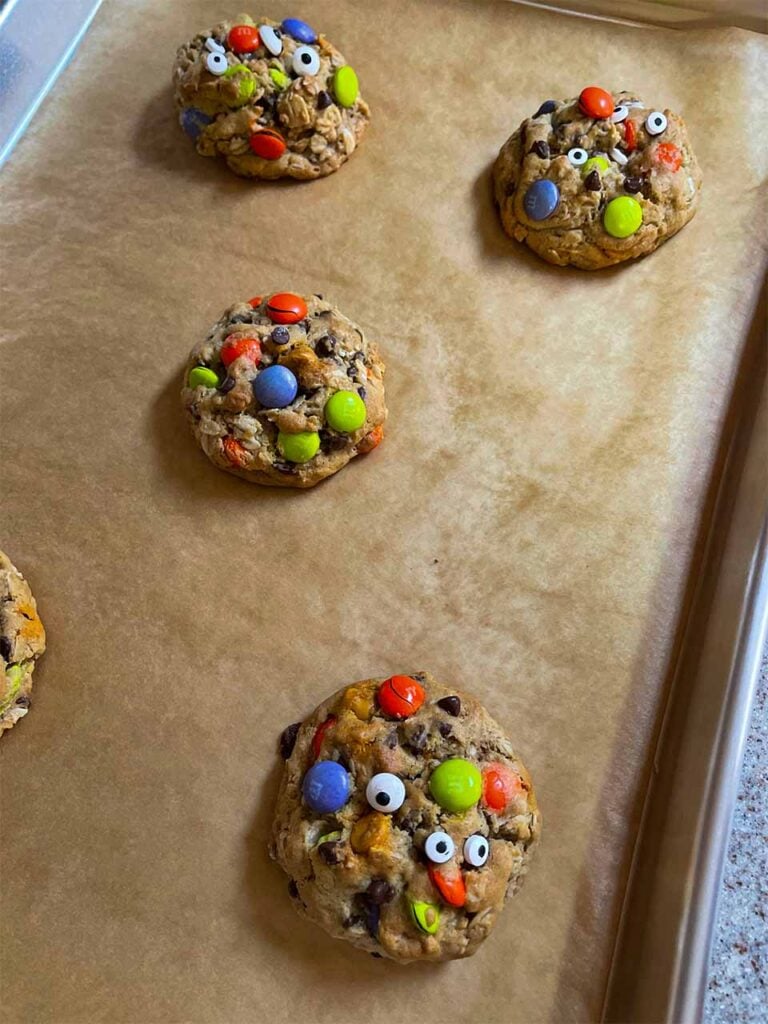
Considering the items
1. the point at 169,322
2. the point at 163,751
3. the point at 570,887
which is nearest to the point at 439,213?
the point at 169,322

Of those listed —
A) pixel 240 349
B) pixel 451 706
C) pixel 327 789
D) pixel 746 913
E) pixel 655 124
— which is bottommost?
pixel 746 913

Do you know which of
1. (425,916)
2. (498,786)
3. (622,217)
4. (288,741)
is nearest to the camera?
(425,916)

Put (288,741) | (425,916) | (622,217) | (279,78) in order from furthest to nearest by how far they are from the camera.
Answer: (279,78)
(622,217)
(288,741)
(425,916)

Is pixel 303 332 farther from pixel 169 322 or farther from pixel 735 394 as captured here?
pixel 735 394

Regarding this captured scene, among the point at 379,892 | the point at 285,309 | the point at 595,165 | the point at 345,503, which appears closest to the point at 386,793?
the point at 379,892

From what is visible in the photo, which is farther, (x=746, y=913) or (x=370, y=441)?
(x=370, y=441)

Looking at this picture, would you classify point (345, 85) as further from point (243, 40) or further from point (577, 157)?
point (577, 157)

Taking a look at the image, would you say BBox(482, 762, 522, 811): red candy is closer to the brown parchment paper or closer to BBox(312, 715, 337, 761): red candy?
the brown parchment paper
